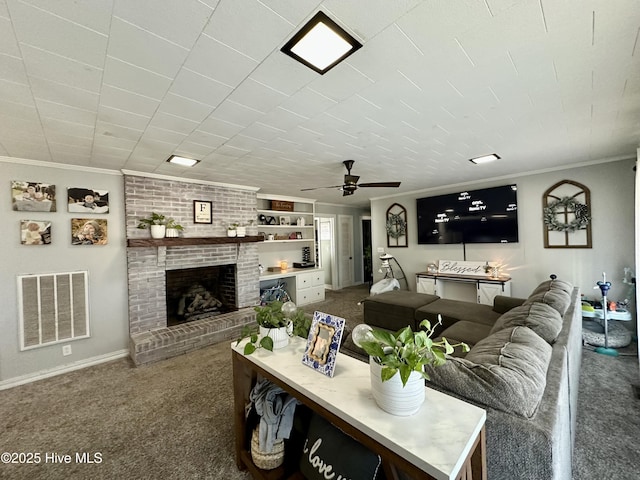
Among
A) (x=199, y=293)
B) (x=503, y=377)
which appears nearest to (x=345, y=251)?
(x=199, y=293)

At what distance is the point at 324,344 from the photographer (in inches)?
49.3

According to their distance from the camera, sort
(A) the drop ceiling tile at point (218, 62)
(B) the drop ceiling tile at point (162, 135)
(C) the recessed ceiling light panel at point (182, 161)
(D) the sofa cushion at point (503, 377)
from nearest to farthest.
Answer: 1. (D) the sofa cushion at point (503, 377)
2. (A) the drop ceiling tile at point (218, 62)
3. (B) the drop ceiling tile at point (162, 135)
4. (C) the recessed ceiling light panel at point (182, 161)

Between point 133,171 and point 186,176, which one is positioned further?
point 186,176

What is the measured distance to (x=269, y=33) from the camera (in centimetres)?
121

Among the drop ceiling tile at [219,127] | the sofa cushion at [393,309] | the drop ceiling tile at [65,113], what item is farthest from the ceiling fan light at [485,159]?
the drop ceiling tile at [65,113]

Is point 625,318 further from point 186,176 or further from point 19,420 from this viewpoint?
point 19,420

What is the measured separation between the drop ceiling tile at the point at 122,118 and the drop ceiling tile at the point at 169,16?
986 millimetres

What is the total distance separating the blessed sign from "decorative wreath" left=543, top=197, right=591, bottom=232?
46.5 inches

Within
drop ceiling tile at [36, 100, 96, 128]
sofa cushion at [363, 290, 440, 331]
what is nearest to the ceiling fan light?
sofa cushion at [363, 290, 440, 331]

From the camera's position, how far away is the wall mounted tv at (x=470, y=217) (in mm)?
4430

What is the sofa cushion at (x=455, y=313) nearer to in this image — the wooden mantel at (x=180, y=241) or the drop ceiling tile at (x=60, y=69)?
the wooden mantel at (x=180, y=241)

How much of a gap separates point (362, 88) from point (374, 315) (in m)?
3.14

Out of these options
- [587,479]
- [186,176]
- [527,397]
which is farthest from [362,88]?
[186,176]

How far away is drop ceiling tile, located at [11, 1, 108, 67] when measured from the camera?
3.54 feet
